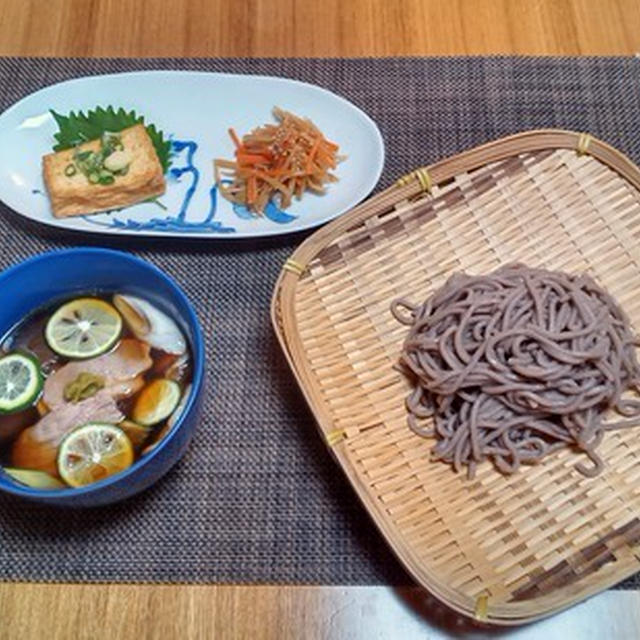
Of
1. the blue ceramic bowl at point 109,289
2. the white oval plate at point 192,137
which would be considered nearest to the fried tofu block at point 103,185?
the white oval plate at point 192,137

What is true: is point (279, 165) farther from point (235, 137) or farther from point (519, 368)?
point (519, 368)

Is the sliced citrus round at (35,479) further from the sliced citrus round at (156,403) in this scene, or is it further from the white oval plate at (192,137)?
the white oval plate at (192,137)

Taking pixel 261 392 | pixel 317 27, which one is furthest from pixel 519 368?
pixel 317 27

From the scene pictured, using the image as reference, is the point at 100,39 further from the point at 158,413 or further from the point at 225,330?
the point at 158,413

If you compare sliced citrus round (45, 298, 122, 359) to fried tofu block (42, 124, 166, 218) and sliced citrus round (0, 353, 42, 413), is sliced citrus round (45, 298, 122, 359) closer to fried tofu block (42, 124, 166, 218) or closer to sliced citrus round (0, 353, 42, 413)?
sliced citrus round (0, 353, 42, 413)

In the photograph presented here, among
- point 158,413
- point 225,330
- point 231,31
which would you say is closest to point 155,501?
point 158,413

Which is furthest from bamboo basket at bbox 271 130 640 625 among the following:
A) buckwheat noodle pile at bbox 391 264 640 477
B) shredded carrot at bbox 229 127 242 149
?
shredded carrot at bbox 229 127 242 149
